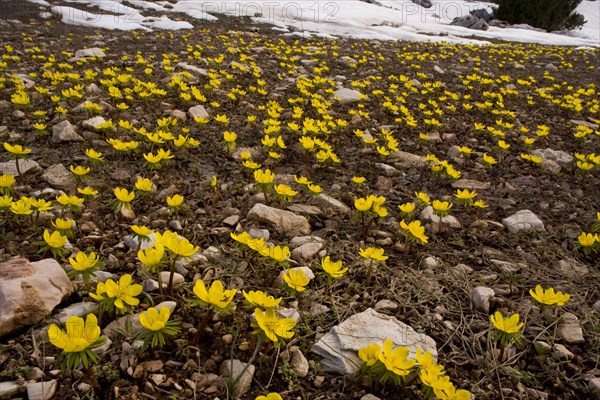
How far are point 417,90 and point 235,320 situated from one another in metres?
6.33

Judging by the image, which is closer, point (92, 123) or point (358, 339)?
point (358, 339)

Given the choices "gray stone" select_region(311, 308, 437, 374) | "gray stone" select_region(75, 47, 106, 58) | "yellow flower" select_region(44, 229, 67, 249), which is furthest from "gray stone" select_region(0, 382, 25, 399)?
"gray stone" select_region(75, 47, 106, 58)

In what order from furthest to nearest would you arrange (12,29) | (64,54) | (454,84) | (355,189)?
(12,29) → (454,84) → (64,54) → (355,189)

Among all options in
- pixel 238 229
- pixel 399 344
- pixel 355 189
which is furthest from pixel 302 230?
pixel 399 344

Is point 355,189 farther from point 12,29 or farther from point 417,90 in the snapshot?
point 12,29

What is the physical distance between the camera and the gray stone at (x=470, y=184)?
3977 millimetres

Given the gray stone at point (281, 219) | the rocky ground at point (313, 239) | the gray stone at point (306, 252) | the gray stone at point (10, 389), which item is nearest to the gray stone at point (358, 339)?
the rocky ground at point (313, 239)

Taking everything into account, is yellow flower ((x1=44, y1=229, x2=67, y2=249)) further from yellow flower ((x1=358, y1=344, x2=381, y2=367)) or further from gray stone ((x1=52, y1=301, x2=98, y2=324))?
yellow flower ((x1=358, y1=344, x2=381, y2=367))

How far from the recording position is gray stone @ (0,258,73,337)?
1847 mm

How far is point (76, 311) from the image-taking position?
201 cm

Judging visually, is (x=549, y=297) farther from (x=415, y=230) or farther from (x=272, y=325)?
(x=272, y=325)

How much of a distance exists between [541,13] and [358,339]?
33049 millimetres

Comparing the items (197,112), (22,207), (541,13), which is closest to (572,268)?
(22,207)

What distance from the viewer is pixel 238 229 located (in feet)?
9.61
